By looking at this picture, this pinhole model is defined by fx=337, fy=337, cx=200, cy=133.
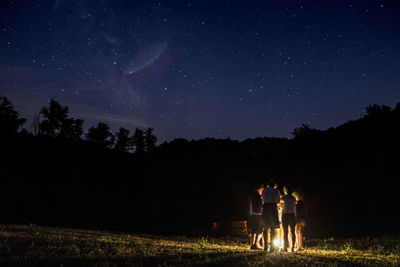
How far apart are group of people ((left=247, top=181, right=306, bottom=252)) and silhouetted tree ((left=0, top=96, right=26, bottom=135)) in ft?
138

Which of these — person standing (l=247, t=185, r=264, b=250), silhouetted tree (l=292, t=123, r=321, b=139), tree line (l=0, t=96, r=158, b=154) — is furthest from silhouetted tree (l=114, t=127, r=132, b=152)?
person standing (l=247, t=185, r=264, b=250)

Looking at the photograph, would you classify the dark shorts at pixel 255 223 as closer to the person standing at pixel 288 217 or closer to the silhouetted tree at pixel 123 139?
the person standing at pixel 288 217

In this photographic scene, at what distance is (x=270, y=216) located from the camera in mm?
9625

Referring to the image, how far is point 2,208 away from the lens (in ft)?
94.4

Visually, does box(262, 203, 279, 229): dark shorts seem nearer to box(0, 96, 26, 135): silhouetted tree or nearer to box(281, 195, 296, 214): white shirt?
box(281, 195, 296, 214): white shirt

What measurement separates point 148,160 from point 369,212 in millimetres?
33505

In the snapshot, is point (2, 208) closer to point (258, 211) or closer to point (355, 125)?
point (258, 211)

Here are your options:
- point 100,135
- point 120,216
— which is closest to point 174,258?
point 120,216

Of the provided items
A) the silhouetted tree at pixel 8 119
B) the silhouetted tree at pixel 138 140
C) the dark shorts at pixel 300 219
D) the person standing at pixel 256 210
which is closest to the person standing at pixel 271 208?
the person standing at pixel 256 210

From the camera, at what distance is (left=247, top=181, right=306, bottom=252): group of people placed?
9.63 m

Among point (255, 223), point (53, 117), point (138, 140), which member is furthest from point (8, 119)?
point (255, 223)

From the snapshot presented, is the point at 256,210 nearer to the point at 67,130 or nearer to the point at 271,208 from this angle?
the point at 271,208

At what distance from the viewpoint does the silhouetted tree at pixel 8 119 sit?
4347cm

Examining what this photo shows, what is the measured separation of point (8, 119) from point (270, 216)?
4417cm
